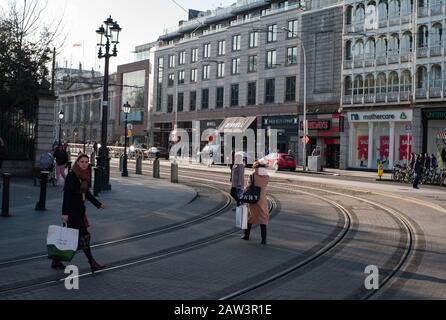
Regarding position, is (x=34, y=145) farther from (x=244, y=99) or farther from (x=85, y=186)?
(x=244, y=99)

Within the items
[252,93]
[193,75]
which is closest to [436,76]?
[252,93]

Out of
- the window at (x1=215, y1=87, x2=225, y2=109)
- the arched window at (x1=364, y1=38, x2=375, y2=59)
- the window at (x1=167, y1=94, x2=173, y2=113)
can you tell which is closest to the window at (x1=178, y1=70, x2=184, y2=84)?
the window at (x1=167, y1=94, x2=173, y2=113)

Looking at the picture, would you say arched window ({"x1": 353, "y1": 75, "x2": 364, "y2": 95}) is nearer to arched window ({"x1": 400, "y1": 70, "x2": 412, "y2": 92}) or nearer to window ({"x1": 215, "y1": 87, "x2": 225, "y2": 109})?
arched window ({"x1": 400, "y1": 70, "x2": 412, "y2": 92})

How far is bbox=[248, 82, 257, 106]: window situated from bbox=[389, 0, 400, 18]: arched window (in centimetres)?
1779

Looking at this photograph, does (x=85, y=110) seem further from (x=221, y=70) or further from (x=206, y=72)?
(x=221, y=70)

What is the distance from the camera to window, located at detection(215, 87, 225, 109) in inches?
2422

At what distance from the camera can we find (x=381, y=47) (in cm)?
4328

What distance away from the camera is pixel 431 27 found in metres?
39.0

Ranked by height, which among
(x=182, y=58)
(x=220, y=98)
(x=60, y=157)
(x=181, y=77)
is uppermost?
(x=182, y=58)

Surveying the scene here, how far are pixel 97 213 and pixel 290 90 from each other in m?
40.3

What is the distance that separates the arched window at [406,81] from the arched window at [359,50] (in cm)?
457

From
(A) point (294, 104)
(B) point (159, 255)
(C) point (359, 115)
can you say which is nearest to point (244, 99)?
(A) point (294, 104)

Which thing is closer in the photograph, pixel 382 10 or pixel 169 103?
pixel 382 10

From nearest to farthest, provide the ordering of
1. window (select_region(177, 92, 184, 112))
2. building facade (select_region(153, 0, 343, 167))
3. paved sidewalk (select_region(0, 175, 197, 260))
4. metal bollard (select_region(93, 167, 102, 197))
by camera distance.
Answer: paved sidewalk (select_region(0, 175, 197, 260)) < metal bollard (select_region(93, 167, 102, 197)) < building facade (select_region(153, 0, 343, 167)) < window (select_region(177, 92, 184, 112))
